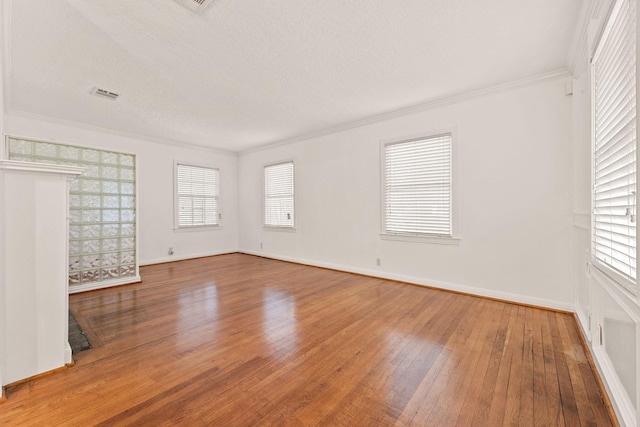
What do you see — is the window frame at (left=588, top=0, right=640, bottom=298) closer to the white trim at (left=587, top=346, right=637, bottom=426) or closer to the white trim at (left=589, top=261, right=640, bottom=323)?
the white trim at (left=589, top=261, right=640, bottom=323)

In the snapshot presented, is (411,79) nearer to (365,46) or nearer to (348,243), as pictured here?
(365,46)

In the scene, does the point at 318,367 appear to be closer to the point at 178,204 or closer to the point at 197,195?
the point at 178,204

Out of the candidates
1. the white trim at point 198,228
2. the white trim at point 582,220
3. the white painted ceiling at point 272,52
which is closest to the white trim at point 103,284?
the white trim at point 198,228

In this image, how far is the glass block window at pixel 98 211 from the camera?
342 cm

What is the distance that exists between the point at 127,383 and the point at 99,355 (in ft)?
1.84

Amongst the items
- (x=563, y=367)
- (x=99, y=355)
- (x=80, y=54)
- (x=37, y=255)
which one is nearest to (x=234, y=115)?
(x=80, y=54)

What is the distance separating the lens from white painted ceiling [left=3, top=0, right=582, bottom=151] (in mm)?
2072

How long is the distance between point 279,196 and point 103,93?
11.1 feet

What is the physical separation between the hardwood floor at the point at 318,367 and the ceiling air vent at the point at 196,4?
2.62 meters

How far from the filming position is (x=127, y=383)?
169 centimetres

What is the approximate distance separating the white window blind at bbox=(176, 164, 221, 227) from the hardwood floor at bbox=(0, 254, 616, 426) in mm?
3005

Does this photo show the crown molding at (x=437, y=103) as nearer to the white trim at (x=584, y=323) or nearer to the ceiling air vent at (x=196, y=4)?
the white trim at (x=584, y=323)

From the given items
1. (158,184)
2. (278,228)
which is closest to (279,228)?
(278,228)

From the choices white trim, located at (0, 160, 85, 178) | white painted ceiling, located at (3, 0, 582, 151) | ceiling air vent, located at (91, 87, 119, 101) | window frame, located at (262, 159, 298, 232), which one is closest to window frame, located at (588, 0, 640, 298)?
white painted ceiling, located at (3, 0, 582, 151)
